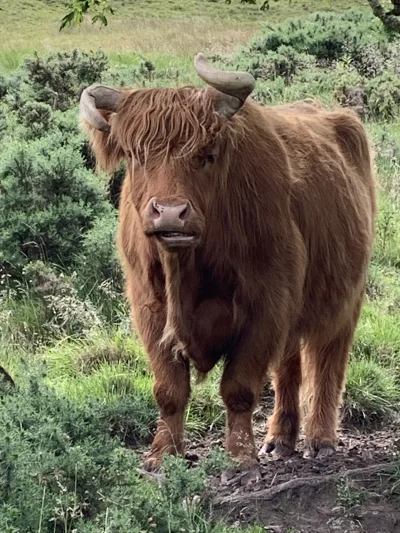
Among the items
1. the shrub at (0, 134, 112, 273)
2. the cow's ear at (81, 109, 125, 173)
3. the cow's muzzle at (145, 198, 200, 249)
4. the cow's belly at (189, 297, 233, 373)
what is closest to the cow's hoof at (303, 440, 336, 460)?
the cow's belly at (189, 297, 233, 373)

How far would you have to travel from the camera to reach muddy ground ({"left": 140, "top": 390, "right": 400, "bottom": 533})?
13.8ft

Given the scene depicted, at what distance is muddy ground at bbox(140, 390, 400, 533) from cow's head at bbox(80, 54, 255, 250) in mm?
1172

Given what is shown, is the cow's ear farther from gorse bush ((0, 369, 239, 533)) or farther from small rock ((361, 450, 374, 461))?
small rock ((361, 450, 374, 461))

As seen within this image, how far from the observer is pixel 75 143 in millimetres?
9695

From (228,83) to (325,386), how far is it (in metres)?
2.15

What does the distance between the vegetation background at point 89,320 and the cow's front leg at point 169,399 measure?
0.36m

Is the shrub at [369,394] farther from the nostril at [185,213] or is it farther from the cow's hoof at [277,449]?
the nostril at [185,213]

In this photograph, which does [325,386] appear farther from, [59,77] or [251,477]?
[59,77]

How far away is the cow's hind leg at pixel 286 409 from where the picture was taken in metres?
5.77

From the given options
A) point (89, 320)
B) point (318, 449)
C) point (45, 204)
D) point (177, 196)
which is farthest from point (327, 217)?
point (45, 204)

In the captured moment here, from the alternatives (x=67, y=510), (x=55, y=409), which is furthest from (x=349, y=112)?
(x=67, y=510)

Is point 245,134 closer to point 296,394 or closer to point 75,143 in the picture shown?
point 296,394

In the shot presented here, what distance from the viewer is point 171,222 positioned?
423 cm

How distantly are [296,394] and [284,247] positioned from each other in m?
1.30
